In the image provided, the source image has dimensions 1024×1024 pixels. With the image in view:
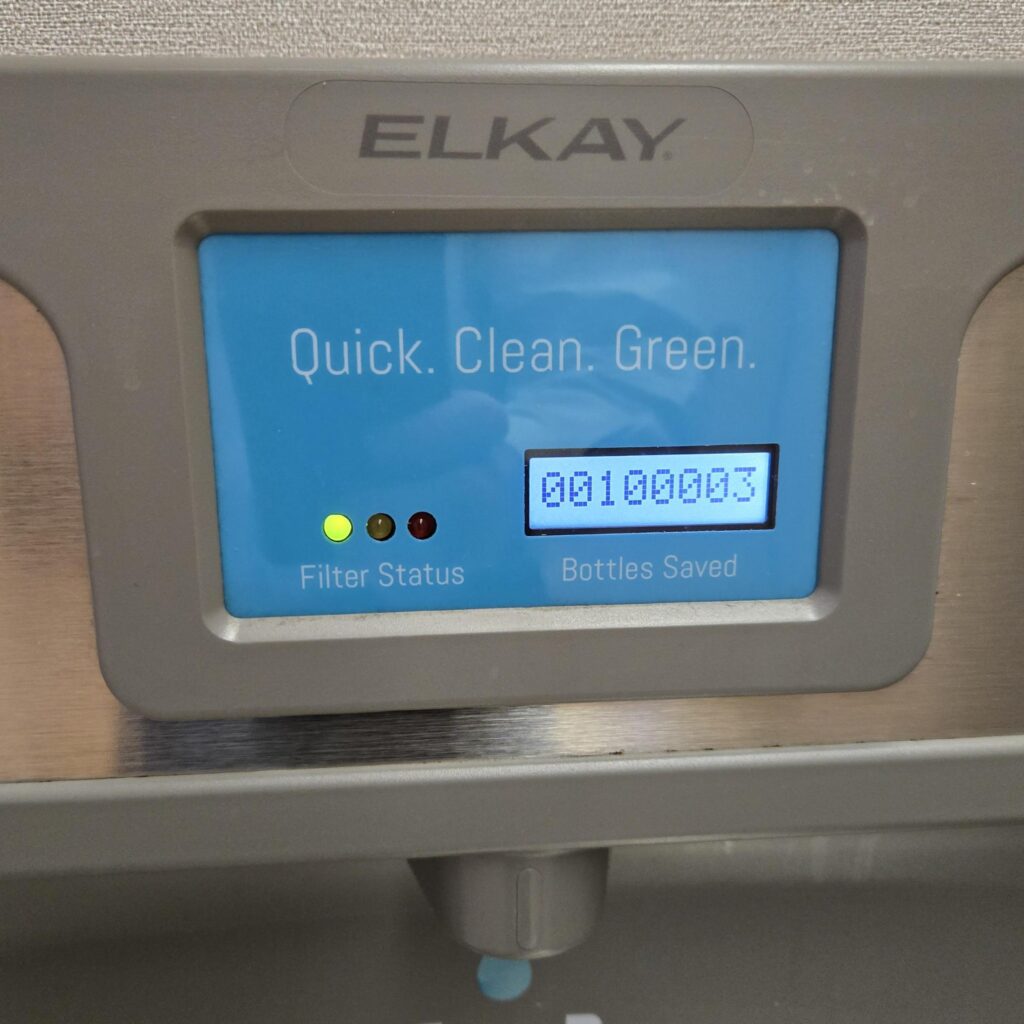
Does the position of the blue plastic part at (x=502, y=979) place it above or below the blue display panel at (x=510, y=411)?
below

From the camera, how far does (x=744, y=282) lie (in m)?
0.31

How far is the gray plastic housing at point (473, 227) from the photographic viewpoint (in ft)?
0.92

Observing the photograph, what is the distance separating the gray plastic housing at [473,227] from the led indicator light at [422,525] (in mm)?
31

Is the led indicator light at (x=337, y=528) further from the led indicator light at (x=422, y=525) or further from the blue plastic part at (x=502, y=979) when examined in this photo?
the blue plastic part at (x=502, y=979)

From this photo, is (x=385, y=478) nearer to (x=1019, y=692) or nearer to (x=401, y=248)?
(x=401, y=248)

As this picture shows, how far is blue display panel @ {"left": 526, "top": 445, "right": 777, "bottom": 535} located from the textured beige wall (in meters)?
0.14

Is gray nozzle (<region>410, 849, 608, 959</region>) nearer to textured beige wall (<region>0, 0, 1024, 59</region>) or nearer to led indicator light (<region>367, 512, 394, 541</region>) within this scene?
led indicator light (<region>367, 512, 394, 541</region>)

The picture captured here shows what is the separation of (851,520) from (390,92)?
8.4 inches

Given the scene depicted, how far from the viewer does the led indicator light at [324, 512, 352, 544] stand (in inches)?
12.7

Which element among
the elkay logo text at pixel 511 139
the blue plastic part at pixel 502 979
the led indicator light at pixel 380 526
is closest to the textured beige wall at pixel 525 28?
the elkay logo text at pixel 511 139

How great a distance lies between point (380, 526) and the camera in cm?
32

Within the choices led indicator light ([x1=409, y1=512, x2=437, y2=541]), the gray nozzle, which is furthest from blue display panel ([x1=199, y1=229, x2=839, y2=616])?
the gray nozzle

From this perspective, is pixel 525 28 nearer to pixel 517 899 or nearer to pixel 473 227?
pixel 473 227

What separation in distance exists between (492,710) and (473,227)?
0.58 ft
